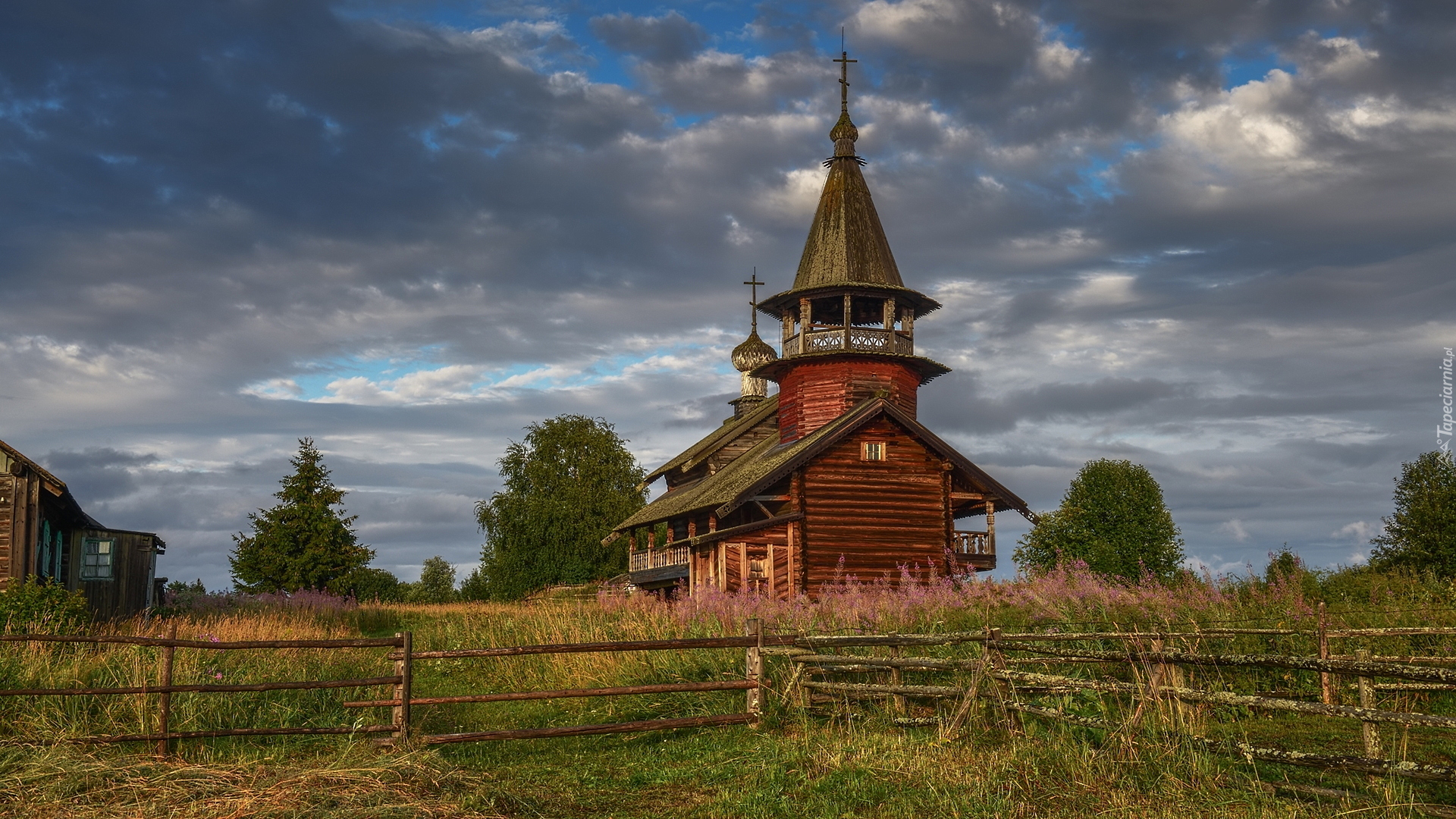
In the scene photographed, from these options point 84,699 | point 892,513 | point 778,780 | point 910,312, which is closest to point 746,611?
point 778,780

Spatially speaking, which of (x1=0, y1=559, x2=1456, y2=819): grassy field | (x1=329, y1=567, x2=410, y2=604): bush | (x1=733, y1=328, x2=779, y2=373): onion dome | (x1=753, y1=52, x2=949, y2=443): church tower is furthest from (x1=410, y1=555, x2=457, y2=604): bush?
(x1=0, y1=559, x2=1456, y2=819): grassy field

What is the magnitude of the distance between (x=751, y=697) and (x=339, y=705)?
15.9 ft

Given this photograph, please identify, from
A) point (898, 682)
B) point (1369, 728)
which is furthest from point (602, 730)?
point (1369, 728)

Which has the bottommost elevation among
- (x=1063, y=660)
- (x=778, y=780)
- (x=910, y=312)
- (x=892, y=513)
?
(x=778, y=780)

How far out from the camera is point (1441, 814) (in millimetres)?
7363

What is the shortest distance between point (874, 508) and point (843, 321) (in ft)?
20.4

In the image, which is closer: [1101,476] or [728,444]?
[1101,476]

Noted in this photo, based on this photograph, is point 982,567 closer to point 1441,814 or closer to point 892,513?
point 892,513

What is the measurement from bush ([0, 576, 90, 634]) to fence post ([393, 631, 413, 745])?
11.0m

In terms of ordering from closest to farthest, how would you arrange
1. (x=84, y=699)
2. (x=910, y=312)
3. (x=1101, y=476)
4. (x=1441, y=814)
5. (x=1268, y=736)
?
(x=1441, y=814), (x=1268, y=736), (x=84, y=699), (x=910, y=312), (x=1101, y=476)

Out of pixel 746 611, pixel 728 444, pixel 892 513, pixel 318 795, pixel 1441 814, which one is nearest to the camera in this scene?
pixel 1441 814

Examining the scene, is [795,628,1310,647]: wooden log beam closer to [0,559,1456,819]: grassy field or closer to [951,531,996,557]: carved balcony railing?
[0,559,1456,819]: grassy field

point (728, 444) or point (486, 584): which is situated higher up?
point (728, 444)

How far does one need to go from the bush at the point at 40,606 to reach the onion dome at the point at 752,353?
32.9m
